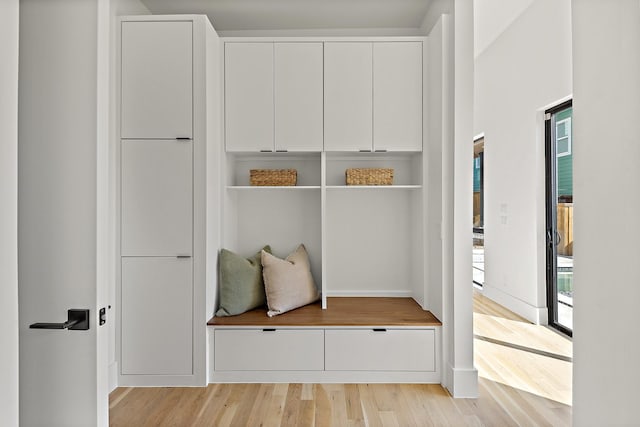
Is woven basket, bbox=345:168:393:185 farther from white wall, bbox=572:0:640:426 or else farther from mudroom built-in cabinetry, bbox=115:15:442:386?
white wall, bbox=572:0:640:426

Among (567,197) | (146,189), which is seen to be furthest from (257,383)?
(567,197)

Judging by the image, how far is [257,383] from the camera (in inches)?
121

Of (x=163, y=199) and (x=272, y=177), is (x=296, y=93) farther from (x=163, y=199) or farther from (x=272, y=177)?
(x=163, y=199)

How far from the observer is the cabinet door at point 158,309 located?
3014mm

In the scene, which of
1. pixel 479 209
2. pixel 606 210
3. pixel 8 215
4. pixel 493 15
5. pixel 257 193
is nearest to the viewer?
pixel 606 210

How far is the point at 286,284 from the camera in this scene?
3312 millimetres

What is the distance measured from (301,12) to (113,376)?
2986mm

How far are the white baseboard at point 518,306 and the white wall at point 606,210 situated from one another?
3.72 meters

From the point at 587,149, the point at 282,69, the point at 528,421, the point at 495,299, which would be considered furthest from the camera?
the point at 495,299

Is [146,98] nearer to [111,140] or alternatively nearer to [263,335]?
[111,140]

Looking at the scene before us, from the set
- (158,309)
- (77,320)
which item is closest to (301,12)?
(158,309)

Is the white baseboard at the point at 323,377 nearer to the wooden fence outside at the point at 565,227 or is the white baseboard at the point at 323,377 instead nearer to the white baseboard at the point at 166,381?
the white baseboard at the point at 166,381

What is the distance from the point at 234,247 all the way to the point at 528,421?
7.90ft

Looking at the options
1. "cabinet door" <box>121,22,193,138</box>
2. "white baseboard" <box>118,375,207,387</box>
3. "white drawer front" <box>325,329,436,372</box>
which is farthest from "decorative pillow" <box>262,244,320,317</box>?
"cabinet door" <box>121,22,193,138</box>
